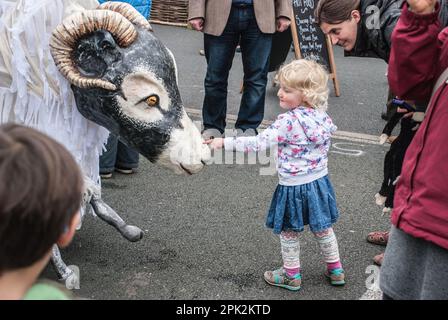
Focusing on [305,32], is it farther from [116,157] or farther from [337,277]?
[337,277]

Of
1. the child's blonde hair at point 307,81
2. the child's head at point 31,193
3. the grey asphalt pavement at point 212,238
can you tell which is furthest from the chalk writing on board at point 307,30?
the child's head at point 31,193

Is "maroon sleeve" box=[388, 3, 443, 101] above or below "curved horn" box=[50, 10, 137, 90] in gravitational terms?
above

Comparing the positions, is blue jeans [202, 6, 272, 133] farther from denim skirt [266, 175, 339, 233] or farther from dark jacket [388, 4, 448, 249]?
dark jacket [388, 4, 448, 249]

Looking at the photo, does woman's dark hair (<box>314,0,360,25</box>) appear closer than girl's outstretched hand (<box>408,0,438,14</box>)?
No

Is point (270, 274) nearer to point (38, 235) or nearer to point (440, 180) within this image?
point (440, 180)

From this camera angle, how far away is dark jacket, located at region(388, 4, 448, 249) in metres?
1.95

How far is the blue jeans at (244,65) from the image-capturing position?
5293mm

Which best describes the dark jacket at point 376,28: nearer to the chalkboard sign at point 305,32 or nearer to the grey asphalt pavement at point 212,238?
the grey asphalt pavement at point 212,238

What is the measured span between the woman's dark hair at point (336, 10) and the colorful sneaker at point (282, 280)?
4.57 feet

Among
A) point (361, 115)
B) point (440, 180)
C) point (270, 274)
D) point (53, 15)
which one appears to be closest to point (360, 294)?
point (270, 274)

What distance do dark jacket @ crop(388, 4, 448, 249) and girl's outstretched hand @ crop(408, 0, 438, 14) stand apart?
0.06 ft

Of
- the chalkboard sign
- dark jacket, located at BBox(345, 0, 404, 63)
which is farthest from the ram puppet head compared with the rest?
the chalkboard sign

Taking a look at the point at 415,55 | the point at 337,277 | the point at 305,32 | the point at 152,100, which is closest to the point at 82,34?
the point at 152,100
